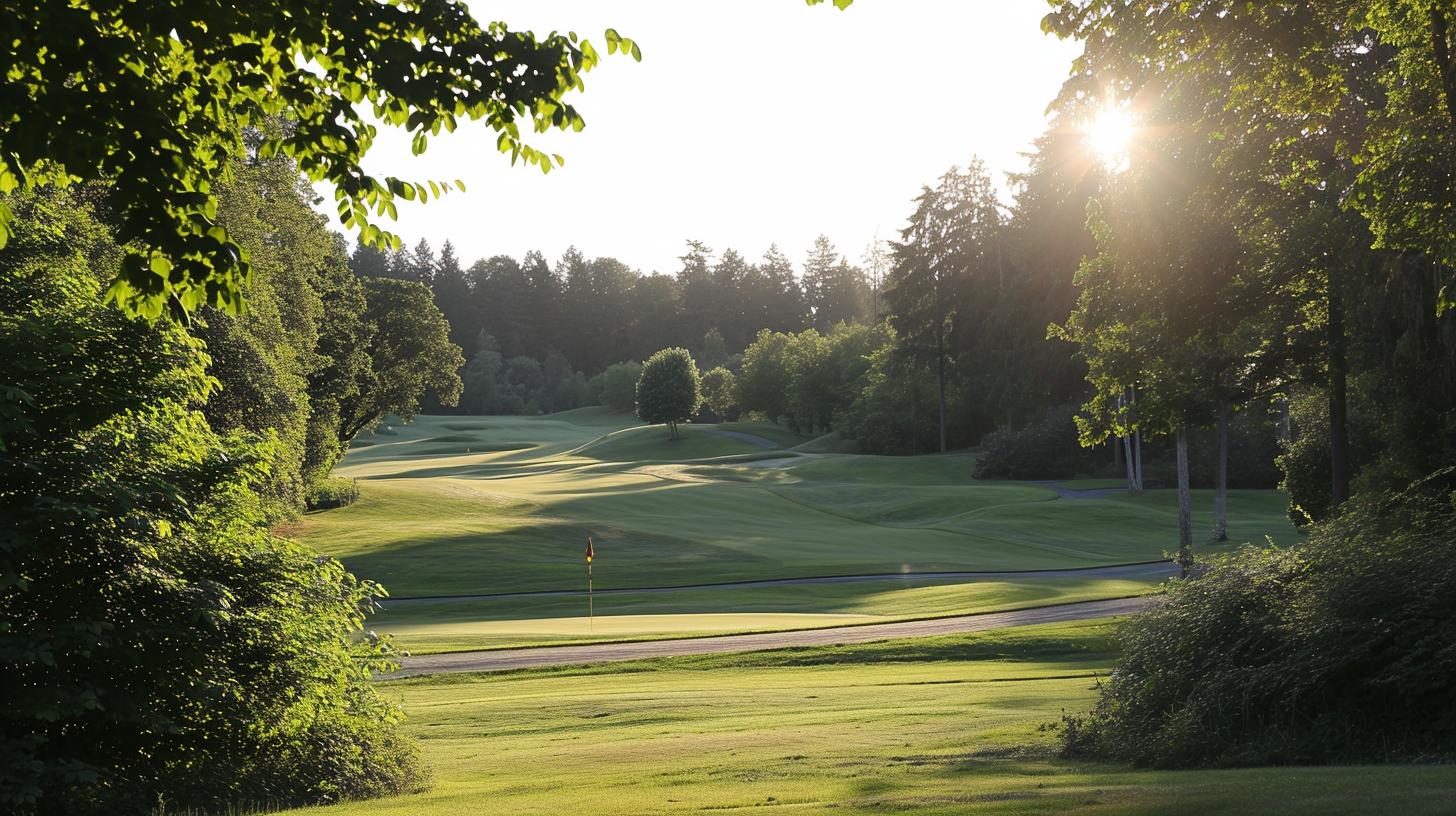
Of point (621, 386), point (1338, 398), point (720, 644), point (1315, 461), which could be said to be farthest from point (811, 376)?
point (1338, 398)

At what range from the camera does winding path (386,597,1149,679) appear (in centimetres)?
2347

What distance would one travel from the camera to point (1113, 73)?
59.5ft

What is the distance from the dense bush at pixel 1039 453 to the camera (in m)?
72.2

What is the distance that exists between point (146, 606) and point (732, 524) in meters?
44.0

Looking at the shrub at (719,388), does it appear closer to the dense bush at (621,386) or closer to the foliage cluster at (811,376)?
the foliage cluster at (811,376)

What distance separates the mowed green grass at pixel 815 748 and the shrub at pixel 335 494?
33.6 metres

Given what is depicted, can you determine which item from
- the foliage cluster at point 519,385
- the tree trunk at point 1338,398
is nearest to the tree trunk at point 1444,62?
the tree trunk at point 1338,398

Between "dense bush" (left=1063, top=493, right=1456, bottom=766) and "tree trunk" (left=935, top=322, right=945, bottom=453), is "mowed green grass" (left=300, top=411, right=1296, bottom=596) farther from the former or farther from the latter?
"dense bush" (left=1063, top=493, right=1456, bottom=766)

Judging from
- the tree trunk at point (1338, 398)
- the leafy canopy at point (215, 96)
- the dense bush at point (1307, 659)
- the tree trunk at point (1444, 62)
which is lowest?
the dense bush at point (1307, 659)

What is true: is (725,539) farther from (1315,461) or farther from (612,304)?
(612,304)

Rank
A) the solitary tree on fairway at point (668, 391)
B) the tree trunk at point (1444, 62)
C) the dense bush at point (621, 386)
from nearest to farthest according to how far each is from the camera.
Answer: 1. the tree trunk at point (1444, 62)
2. the solitary tree on fairway at point (668, 391)
3. the dense bush at point (621, 386)

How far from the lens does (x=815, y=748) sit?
40.6ft

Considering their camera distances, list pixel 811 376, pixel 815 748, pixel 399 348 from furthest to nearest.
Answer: pixel 811 376, pixel 399 348, pixel 815 748

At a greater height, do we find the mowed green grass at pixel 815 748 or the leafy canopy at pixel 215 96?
the leafy canopy at pixel 215 96
